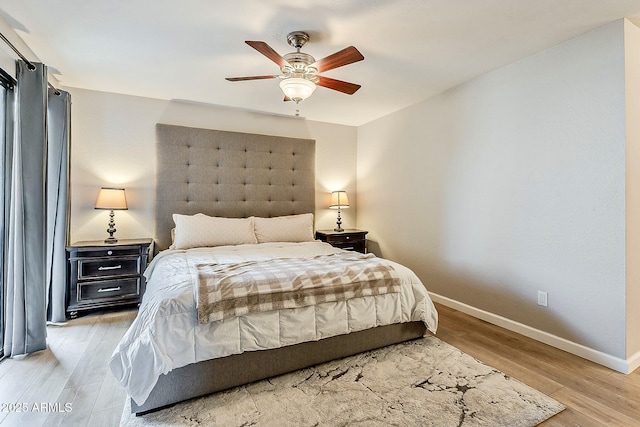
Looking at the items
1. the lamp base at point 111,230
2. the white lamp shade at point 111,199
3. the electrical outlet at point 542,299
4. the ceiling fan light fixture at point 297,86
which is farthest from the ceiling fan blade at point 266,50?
the electrical outlet at point 542,299

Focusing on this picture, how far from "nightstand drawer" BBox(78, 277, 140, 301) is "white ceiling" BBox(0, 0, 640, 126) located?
79.7 inches

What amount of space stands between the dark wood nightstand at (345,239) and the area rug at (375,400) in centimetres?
208

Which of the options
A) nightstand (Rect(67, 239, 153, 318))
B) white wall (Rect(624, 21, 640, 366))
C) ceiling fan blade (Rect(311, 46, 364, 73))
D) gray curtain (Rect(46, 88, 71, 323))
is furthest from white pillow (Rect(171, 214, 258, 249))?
white wall (Rect(624, 21, 640, 366))

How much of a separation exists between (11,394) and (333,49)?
3.08 metres

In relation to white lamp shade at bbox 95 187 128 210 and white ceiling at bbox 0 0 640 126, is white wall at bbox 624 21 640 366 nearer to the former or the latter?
white ceiling at bbox 0 0 640 126

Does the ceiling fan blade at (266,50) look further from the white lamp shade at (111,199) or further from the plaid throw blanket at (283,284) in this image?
the white lamp shade at (111,199)

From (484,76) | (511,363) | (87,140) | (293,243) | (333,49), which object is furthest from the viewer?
(293,243)

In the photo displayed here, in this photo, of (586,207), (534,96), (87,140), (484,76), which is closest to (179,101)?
(87,140)

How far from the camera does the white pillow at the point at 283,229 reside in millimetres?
3695

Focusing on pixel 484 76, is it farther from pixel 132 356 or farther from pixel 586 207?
pixel 132 356

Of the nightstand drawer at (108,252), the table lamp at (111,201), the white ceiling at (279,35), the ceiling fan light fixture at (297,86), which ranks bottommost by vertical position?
the nightstand drawer at (108,252)

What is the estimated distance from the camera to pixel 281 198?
4.26 metres

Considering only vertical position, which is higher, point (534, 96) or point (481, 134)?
point (534, 96)

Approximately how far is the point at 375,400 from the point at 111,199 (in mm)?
3104
